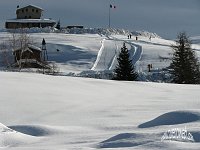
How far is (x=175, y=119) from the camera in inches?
244

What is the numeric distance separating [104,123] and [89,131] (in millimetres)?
663

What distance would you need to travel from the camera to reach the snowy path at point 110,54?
5734cm

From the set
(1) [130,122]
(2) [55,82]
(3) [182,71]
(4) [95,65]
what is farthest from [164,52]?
(1) [130,122]

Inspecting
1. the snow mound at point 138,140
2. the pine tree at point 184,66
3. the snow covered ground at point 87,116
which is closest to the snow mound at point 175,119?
the snow covered ground at point 87,116

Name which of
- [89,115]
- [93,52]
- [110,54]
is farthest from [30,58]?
[89,115]

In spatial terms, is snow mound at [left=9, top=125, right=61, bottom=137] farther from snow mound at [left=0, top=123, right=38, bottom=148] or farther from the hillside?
the hillside

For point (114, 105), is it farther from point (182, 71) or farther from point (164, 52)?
point (164, 52)

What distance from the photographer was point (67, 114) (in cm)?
798

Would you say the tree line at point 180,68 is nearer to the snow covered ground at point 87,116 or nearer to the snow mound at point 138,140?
the snow covered ground at point 87,116

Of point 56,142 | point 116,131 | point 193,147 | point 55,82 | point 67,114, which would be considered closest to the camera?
point 193,147

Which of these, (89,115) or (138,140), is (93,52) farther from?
(138,140)

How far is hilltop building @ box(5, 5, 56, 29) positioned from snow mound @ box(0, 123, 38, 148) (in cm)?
9812

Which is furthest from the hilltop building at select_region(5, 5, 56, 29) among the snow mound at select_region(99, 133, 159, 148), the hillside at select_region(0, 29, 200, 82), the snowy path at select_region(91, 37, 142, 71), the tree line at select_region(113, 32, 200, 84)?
the snow mound at select_region(99, 133, 159, 148)

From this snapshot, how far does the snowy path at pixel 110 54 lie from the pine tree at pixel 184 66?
1908 cm
